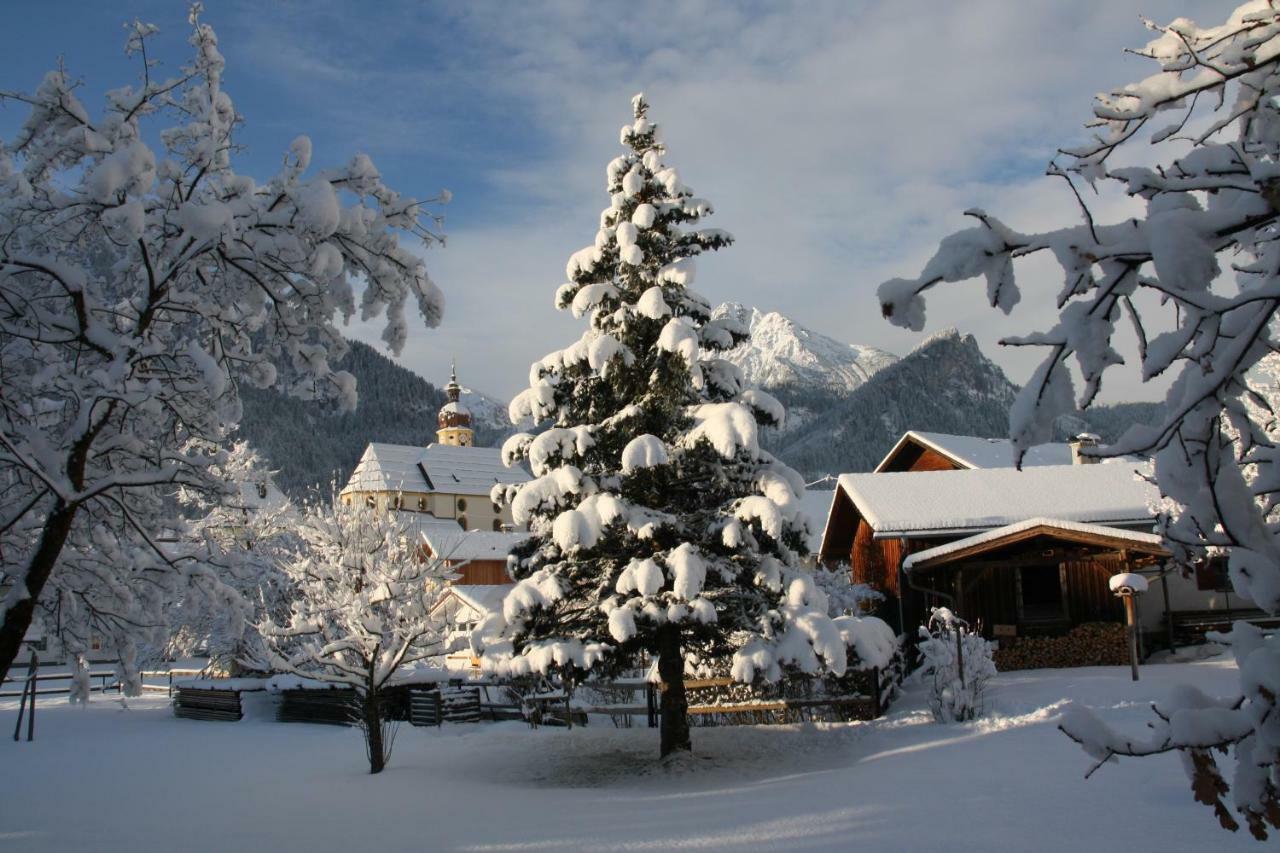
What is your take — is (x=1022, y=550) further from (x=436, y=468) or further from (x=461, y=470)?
(x=461, y=470)

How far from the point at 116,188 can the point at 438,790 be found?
9404 millimetres

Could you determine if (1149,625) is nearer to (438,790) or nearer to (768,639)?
(768,639)

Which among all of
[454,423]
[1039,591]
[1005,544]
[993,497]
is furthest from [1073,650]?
[454,423]

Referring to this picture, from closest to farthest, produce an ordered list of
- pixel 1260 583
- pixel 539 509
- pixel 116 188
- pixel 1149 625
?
pixel 1260 583
pixel 116 188
pixel 539 509
pixel 1149 625

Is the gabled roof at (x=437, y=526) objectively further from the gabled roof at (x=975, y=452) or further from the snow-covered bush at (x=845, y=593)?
the snow-covered bush at (x=845, y=593)

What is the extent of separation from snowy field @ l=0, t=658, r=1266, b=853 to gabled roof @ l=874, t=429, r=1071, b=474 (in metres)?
12.2

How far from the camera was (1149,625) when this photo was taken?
2303 centimetres

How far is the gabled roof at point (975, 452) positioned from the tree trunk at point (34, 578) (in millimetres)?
26982

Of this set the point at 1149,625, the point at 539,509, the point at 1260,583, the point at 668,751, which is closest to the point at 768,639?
the point at 668,751

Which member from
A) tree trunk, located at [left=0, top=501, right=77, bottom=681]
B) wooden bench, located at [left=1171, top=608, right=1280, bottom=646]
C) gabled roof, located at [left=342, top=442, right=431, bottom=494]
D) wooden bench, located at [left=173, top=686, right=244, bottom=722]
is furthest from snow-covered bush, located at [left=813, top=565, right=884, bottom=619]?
gabled roof, located at [left=342, top=442, right=431, bottom=494]

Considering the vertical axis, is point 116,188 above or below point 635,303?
below

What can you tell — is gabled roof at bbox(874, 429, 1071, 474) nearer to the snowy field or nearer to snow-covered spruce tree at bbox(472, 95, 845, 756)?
the snowy field

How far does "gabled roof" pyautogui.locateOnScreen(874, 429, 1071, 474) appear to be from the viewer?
3188 cm

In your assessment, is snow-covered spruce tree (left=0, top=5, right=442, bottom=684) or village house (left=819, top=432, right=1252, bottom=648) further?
village house (left=819, top=432, right=1252, bottom=648)
